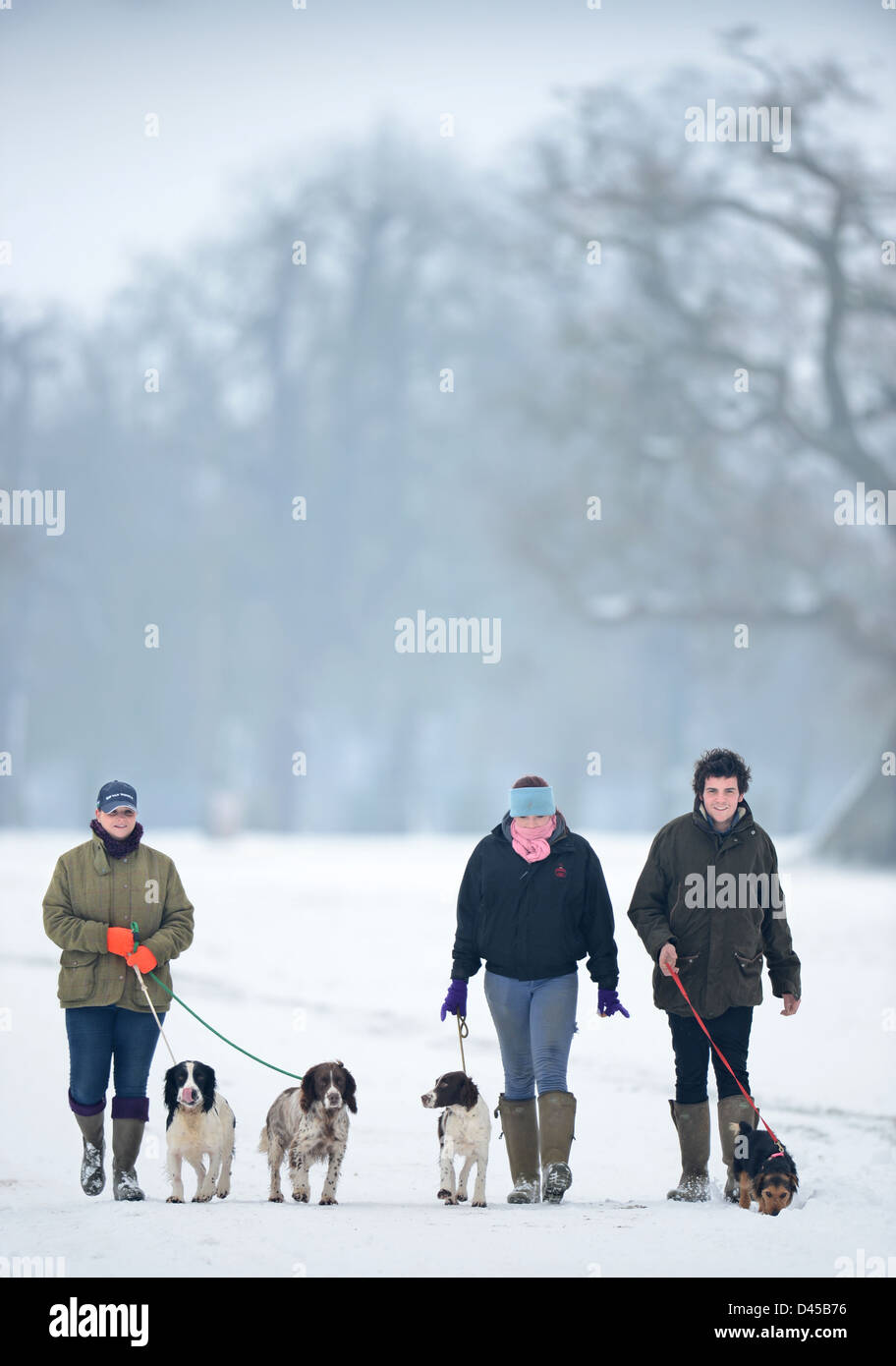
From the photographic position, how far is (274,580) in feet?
128

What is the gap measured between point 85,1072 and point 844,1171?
329 centimetres

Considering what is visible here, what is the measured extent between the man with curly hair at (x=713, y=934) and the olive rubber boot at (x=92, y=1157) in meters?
2.07

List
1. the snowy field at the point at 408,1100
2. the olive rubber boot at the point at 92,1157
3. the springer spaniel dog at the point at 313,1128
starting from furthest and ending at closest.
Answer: the olive rubber boot at the point at 92,1157 < the springer spaniel dog at the point at 313,1128 < the snowy field at the point at 408,1100

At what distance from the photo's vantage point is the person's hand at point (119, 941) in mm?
6109

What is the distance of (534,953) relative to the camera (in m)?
6.18

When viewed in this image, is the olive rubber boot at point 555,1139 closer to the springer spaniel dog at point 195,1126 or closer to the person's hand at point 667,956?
the person's hand at point 667,956

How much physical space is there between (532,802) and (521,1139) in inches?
48.6

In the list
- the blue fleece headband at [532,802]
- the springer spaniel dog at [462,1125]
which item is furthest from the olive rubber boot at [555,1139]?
the blue fleece headband at [532,802]

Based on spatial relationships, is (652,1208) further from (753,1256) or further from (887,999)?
(887,999)

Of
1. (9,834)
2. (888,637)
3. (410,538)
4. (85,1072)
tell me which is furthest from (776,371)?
(85,1072)

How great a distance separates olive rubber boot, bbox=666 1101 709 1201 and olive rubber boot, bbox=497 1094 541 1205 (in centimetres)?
51

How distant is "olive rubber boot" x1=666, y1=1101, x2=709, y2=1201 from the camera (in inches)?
249

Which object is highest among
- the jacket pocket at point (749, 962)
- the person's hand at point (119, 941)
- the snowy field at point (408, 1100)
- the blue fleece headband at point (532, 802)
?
the blue fleece headband at point (532, 802)

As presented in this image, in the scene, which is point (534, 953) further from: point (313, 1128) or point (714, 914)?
point (313, 1128)
